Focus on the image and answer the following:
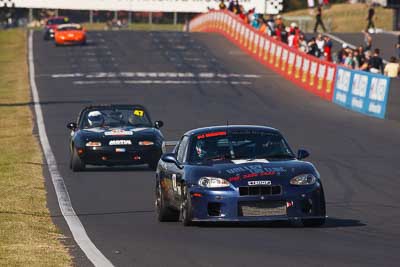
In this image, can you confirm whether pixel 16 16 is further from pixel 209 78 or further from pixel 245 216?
pixel 245 216

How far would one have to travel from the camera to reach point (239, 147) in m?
15.4

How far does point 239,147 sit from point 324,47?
36100mm

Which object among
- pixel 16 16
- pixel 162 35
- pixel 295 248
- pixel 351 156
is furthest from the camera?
pixel 16 16

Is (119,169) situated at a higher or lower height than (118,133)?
lower

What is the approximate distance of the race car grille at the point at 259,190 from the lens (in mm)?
14344

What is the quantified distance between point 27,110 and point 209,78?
12.9 m

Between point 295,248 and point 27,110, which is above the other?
point 295,248

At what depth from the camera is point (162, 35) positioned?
2972 inches

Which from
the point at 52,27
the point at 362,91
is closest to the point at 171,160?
the point at 362,91

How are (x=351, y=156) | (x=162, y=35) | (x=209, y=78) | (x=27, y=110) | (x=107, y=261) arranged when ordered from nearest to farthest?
(x=107, y=261), (x=351, y=156), (x=27, y=110), (x=209, y=78), (x=162, y=35)

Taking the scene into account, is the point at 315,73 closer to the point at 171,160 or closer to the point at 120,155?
the point at 120,155

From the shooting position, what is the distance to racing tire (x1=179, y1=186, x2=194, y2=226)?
577 inches

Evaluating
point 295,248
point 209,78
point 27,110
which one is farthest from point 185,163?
point 209,78

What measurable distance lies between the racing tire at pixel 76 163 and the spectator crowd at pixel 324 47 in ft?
60.0
